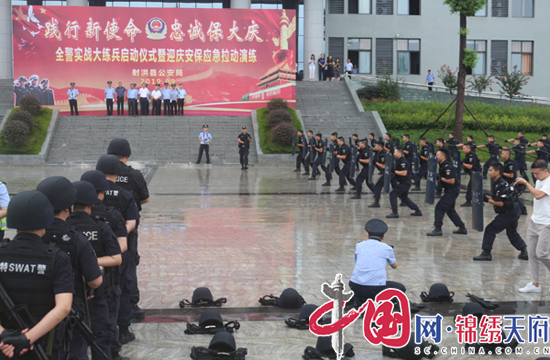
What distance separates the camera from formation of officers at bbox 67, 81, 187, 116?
29.4 m

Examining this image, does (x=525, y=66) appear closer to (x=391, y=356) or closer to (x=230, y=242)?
(x=230, y=242)

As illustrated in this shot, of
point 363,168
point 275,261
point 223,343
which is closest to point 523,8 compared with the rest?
point 363,168

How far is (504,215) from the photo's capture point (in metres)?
8.59

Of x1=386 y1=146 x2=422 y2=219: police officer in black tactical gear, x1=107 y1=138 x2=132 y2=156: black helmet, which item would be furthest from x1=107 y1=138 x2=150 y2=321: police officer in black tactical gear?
x1=386 y1=146 x2=422 y2=219: police officer in black tactical gear

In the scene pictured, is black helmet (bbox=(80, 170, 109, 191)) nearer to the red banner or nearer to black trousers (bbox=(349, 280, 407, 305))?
black trousers (bbox=(349, 280, 407, 305))

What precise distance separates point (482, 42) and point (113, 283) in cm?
4174

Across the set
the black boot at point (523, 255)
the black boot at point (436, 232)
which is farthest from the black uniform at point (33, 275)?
the black boot at point (436, 232)

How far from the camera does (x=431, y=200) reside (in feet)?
40.5

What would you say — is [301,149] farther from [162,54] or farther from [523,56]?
[523,56]

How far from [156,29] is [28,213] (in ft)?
92.4

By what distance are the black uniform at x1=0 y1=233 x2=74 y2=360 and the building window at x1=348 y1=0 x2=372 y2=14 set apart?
40122mm

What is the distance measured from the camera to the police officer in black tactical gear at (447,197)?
35.0ft

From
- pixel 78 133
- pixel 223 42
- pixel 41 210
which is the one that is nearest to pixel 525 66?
pixel 223 42

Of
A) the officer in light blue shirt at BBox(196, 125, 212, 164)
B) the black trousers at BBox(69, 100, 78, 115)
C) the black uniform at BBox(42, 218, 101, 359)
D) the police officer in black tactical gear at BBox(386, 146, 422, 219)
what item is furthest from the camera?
the black trousers at BBox(69, 100, 78, 115)
